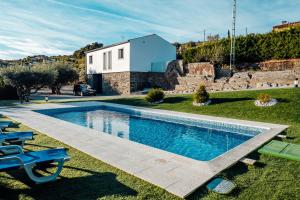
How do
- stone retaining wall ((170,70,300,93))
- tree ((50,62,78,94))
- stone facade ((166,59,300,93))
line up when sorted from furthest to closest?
1. tree ((50,62,78,94))
2. stone facade ((166,59,300,93))
3. stone retaining wall ((170,70,300,93))

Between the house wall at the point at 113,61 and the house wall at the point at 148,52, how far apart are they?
0.76 metres

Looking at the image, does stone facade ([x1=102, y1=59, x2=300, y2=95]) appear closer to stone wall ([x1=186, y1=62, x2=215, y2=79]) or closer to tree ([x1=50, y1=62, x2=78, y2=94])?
stone wall ([x1=186, y1=62, x2=215, y2=79])

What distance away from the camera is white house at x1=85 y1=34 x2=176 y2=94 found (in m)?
29.2

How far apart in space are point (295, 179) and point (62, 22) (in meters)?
19.3

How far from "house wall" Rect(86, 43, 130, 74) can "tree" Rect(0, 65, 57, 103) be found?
1009 centimetres

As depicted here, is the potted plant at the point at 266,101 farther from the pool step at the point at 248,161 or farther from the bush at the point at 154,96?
the pool step at the point at 248,161

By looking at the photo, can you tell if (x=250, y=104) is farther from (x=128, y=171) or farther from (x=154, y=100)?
(x=128, y=171)

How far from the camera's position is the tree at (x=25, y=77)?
64.3ft

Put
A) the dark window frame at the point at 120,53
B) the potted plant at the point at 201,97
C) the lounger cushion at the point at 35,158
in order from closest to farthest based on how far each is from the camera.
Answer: the lounger cushion at the point at 35,158 → the potted plant at the point at 201,97 → the dark window frame at the point at 120,53

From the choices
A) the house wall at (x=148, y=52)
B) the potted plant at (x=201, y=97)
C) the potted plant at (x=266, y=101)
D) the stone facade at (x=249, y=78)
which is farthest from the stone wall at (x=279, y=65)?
the potted plant at (x=201, y=97)

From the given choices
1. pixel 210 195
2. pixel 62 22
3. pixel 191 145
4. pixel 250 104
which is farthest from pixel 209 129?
pixel 62 22

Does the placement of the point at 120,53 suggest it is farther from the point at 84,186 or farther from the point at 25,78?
the point at 84,186

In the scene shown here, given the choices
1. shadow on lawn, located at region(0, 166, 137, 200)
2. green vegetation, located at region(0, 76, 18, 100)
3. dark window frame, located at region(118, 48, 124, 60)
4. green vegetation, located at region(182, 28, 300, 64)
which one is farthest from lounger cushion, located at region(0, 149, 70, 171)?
dark window frame, located at region(118, 48, 124, 60)

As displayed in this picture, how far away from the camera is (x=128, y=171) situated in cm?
538
